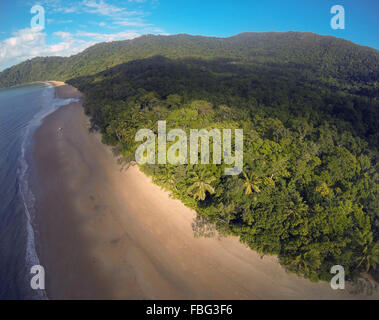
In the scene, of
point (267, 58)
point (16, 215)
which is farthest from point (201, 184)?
point (267, 58)

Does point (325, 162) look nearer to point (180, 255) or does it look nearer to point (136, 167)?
point (180, 255)

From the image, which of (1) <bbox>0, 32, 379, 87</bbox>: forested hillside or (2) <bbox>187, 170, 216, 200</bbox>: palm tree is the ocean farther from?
(1) <bbox>0, 32, 379, 87</bbox>: forested hillside

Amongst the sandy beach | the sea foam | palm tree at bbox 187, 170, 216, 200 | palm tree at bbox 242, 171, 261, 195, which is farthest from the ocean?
palm tree at bbox 242, 171, 261, 195

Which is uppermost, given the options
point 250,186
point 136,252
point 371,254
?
point 250,186

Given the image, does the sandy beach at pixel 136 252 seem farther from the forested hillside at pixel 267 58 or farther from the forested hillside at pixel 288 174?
the forested hillside at pixel 267 58

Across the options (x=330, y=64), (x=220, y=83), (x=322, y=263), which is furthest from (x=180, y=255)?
(x=330, y=64)

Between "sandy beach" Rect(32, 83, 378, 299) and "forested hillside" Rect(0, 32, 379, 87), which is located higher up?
"forested hillside" Rect(0, 32, 379, 87)

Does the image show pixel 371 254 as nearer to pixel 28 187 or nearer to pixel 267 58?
pixel 28 187
